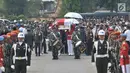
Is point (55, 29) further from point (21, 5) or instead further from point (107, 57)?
point (21, 5)

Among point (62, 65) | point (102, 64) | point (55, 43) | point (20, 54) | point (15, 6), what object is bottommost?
point (62, 65)

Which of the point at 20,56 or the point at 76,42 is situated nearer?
the point at 20,56

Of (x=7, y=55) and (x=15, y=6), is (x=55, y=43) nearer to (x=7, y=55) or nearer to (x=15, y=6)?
(x=7, y=55)

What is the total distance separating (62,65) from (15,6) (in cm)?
6716

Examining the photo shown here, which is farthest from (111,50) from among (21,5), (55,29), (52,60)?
(21,5)

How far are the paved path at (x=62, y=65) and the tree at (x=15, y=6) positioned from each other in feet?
203

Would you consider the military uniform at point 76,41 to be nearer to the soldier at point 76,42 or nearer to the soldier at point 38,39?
the soldier at point 76,42

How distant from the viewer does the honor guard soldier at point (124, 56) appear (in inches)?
640

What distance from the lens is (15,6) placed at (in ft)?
300

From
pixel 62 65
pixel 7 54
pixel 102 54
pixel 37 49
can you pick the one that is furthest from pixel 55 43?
pixel 102 54

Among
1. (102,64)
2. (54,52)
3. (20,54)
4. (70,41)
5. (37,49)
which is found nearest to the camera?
(102,64)

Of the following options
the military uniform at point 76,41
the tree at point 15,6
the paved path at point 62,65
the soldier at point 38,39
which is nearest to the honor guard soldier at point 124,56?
the paved path at point 62,65

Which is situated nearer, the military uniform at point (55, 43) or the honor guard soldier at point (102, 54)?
the honor guard soldier at point (102, 54)

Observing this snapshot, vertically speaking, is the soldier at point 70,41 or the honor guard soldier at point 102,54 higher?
the honor guard soldier at point 102,54
